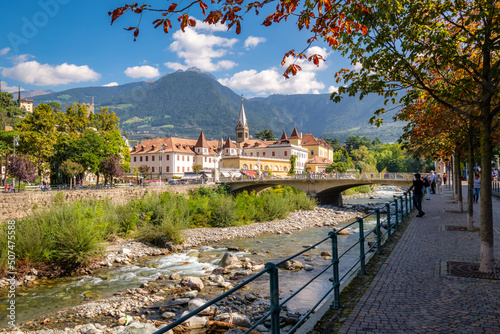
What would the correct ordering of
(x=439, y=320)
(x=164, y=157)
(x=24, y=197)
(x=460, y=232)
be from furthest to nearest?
1. (x=164, y=157)
2. (x=24, y=197)
3. (x=460, y=232)
4. (x=439, y=320)

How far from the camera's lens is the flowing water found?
1066 centimetres

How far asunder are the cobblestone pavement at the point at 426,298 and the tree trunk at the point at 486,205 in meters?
0.62

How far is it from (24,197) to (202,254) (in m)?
13.5

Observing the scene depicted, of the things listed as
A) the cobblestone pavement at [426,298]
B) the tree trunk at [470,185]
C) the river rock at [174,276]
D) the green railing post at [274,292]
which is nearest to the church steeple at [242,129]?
the river rock at [174,276]

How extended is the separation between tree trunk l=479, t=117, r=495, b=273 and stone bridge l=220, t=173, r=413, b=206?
103ft

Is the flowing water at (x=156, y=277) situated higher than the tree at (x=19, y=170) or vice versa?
the tree at (x=19, y=170)

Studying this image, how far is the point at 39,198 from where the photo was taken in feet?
77.8

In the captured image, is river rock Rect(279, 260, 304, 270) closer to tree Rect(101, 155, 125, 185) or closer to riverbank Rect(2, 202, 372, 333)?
riverbank Rect(2, 202, 372, 333)

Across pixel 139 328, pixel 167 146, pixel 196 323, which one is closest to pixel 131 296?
pixel 139 328

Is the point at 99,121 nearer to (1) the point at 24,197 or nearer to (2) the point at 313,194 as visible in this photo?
(1) the point at 24,197

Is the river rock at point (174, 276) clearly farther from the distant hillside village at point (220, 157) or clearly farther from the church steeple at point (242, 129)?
the church steeple at point (242, 129)

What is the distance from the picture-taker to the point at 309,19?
433 cm

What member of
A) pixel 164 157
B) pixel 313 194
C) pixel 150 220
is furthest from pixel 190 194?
pixel 164 157

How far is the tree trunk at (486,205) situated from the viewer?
6746mm
